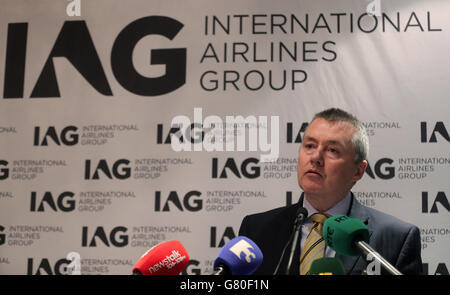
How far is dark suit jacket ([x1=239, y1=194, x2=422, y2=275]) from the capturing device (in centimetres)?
234

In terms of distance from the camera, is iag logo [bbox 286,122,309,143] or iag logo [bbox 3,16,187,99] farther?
iag logo [bbox 3,16,187,99]

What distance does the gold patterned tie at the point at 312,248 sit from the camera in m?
2.34

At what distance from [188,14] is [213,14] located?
0.60 feet

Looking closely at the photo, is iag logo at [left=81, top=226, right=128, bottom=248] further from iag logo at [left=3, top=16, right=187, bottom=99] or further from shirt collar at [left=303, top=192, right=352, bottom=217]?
shirt collar at [left=303, top=192, right=352, bottom=217]

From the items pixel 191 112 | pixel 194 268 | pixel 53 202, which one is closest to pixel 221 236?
pixel 194 268

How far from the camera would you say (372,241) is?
244 cm

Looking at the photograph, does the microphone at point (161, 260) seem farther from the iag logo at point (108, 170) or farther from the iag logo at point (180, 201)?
the iag logo at point (108, 170)

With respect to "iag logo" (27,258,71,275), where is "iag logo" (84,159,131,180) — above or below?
above

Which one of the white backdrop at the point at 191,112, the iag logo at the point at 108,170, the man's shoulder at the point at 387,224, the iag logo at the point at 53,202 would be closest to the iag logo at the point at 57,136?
the white backdrop at the point at 191,112

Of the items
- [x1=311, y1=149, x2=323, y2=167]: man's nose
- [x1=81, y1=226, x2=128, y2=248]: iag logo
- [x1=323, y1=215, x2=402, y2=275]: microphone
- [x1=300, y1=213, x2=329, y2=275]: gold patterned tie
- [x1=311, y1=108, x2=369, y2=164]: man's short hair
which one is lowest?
[x1=81, y1=226, x2=128, y2=248]: iag logo

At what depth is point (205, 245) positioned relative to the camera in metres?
3.80

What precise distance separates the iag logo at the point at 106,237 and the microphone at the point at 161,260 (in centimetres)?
241

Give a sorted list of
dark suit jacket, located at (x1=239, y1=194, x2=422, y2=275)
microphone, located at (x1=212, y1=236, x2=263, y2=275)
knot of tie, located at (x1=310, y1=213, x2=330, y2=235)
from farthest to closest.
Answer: knot of tie, located at (x1=310, y1=213, x2=330, y2=235) → dark suit jacket, located at (x1=239, y1=194, x2=422, y2=275) → microphone, located at (x1=212, y1=236, x2=263, y2=275)

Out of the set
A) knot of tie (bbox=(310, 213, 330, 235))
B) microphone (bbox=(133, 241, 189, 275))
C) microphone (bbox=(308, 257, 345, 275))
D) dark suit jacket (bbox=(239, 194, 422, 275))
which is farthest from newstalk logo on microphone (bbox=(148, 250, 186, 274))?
knot of tie (bbox=(310, 213, 330, 235))
